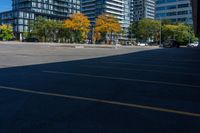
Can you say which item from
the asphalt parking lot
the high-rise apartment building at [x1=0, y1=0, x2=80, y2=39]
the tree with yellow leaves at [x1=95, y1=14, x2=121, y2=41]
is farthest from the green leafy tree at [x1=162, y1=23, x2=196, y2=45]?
the asphalt parking lot

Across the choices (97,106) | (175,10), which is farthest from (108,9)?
(97,106)

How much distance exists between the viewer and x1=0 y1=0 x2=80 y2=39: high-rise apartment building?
417 ft

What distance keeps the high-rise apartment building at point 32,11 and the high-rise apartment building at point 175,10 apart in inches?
1823

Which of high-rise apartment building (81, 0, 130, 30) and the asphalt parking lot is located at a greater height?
high-rise apartment building (81, 0, 130, 30)

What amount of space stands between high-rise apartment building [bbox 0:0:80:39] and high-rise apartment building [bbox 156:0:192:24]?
46.3 m

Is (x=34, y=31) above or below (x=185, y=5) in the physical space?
below

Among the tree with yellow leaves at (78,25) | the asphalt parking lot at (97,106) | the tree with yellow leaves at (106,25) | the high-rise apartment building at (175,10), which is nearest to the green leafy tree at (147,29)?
the tree with yellow leaves at (106,25)

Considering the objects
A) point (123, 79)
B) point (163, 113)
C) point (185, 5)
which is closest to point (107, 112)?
point (163, 113)

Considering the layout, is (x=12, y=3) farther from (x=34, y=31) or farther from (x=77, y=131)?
(x=77, y=131)

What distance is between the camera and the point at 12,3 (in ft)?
494

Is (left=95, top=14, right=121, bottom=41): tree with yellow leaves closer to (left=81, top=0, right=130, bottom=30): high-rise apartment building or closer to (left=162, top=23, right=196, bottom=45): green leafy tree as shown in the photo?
(left=162, top=23, right=196, bottom=45): green leafy tree

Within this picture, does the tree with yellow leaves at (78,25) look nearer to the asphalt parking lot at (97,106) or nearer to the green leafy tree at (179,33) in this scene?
the green leafy tree at (179,33)

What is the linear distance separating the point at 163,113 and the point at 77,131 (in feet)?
6.40

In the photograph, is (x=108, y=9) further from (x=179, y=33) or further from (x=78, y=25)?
(x=179, y=33)
